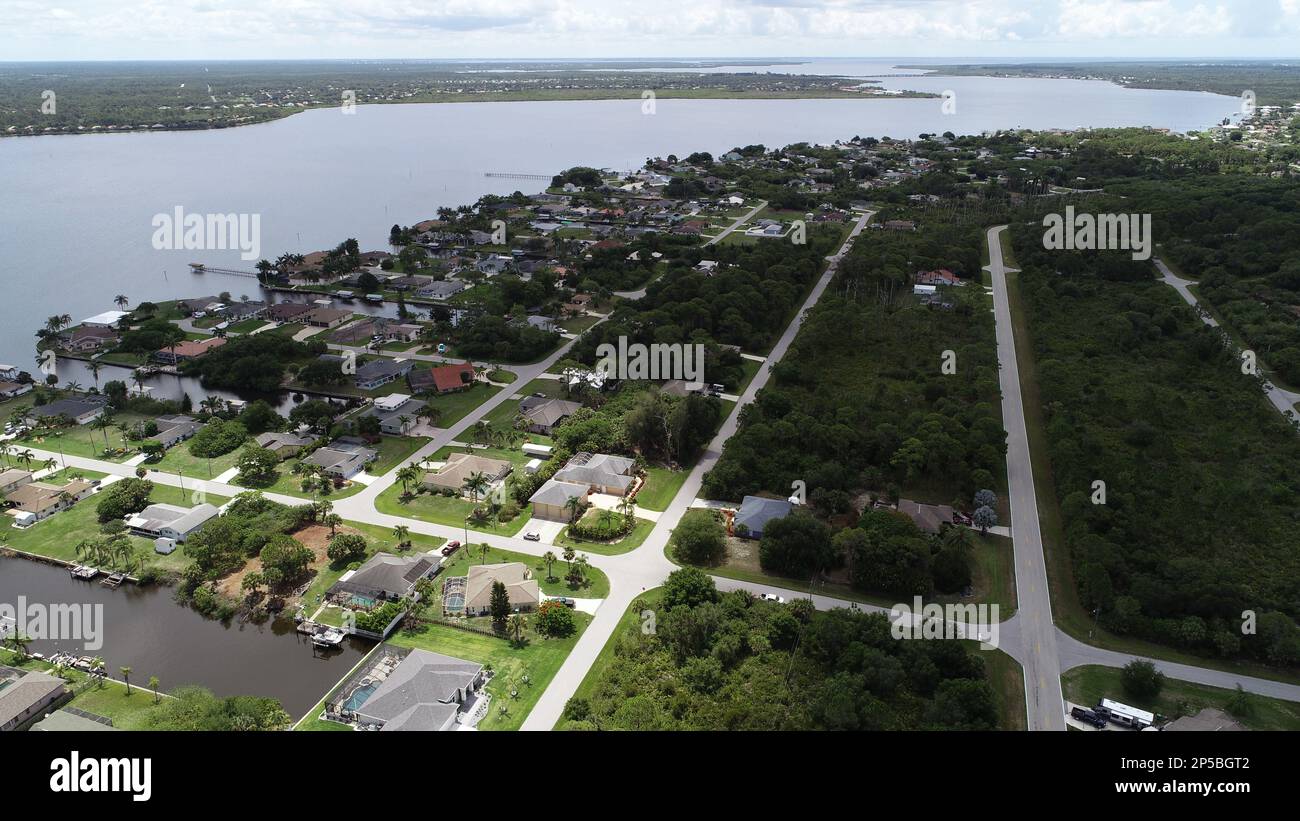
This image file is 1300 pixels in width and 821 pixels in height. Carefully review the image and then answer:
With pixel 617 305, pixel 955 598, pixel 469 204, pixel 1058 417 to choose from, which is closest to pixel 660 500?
pixel 955 598

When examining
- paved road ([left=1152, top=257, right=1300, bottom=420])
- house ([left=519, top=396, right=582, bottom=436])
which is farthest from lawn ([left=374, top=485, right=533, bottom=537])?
paved road ([left=1152, top=257, right=1300, bottom=420])

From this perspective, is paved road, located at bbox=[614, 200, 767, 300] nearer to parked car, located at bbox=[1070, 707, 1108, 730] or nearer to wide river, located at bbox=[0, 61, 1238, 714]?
wide river, located at bbox=[0, 61, 1238, 714]

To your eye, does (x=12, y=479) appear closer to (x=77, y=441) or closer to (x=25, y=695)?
(x=77, y=441)

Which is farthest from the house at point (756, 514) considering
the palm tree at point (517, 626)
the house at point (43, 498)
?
the house at point (43, 498)

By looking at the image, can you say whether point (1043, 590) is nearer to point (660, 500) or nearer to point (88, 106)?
point (660, 500)

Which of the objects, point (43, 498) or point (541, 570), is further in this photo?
point (43, 498)

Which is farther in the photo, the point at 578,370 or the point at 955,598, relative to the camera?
the point at 578,370

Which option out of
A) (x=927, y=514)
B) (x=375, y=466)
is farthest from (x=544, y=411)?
(x=927, y=514)
